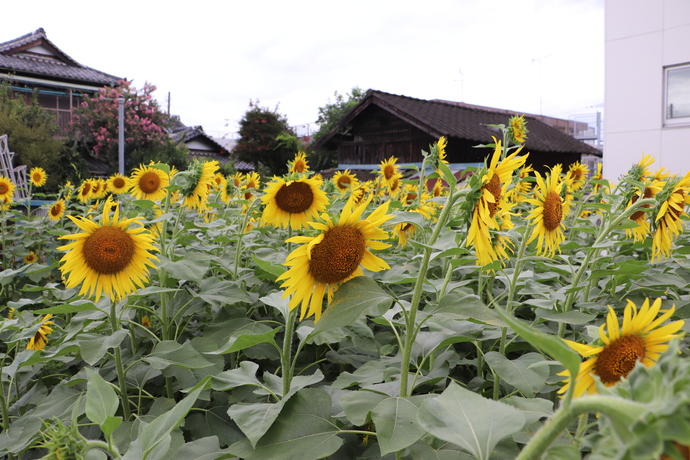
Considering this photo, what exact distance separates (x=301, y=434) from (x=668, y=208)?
4.48 ft

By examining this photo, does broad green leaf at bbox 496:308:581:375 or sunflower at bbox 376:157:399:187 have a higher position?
sunflower at bbox 376:157:399:187

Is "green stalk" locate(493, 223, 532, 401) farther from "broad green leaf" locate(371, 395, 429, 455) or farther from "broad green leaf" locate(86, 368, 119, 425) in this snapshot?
"broad green leaf" locate(86, 368, 119, 425)

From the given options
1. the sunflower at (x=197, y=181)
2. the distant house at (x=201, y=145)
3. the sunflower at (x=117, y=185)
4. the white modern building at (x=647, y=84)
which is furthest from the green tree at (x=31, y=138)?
the white modern building at (x=647, y=84)

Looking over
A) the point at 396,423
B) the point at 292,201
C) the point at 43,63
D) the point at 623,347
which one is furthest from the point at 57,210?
the point at 43,63

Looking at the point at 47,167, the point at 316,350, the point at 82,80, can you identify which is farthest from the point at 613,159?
the point at 82,80

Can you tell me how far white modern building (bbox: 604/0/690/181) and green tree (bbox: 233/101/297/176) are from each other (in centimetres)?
2049

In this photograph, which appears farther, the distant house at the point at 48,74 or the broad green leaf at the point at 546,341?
the distant house at the point at 48,74

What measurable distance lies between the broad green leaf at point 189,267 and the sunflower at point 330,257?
0.70 meters

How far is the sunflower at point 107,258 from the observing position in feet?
5.10

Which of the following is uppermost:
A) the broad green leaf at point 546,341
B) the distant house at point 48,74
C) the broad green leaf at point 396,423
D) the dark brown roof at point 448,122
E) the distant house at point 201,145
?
the distant house at point 48,74

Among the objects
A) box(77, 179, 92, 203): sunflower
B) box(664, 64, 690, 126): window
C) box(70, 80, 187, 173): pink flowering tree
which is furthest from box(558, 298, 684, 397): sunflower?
box(70, 80, 187, 173): pink flowering tree

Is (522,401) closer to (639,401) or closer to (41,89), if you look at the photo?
(639,401)

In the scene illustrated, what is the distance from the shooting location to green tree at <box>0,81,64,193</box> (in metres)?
16.8

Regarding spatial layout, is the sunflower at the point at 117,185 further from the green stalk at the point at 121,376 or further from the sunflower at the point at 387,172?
the green stalk at the point at 121,376
